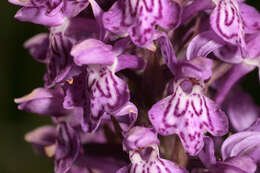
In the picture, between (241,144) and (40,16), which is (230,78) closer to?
(241,144)

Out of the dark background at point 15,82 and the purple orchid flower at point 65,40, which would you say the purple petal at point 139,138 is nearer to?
the purple orchid flower at point 65,40

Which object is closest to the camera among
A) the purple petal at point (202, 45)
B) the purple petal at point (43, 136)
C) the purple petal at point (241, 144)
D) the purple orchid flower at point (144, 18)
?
the purple orchid flower at point (144, 18)

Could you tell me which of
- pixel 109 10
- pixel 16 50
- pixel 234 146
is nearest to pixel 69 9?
pixel 109 10

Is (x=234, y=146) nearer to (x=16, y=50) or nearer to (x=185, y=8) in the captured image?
(x=185, y=8)

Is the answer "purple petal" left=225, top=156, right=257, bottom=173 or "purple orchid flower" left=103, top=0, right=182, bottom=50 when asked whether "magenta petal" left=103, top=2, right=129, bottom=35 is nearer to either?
"purple orchid flower" left=103, top=0, right=182, bottom=50

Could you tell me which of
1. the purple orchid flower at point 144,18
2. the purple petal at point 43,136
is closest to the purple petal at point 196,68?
the purple orchid flower at point 144,18

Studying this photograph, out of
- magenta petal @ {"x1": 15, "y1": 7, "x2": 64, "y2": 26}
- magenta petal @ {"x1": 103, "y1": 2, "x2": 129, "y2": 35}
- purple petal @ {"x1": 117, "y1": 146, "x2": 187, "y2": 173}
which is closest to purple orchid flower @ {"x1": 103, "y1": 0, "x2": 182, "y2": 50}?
magenta petal @ {"x1": 103, "y1": 2, "x2": 129, "y2": 35}

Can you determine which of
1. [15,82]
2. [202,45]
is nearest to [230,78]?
[202,45]
